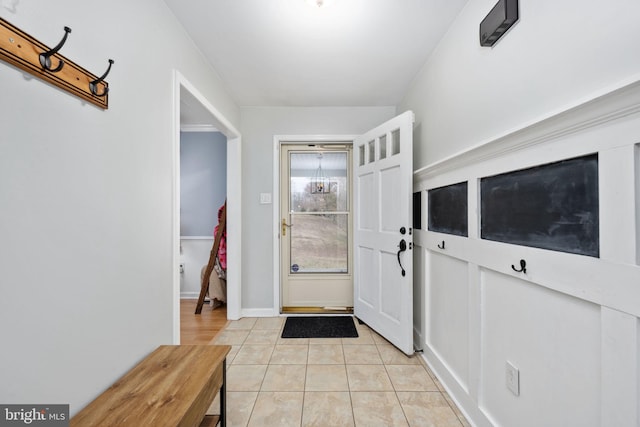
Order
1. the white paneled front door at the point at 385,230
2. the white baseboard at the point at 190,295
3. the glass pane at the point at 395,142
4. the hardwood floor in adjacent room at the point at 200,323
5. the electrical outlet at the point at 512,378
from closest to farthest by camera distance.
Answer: the electrical outlet at the point at 512,378 < the white paneled front door at the point at 385,230 < the glass pane at the point at 395,142 < the hardwood floor in adjacent room at the point at 200,323 < the white baseboard at the point at 190,295

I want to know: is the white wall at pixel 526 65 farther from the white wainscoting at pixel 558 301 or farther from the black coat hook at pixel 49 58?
the black coat hook at pixel 49 58

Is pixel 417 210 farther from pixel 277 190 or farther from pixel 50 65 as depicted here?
pixel 50 65

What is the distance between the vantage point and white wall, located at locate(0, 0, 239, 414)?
0.78 meters

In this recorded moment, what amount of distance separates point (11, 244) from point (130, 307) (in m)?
0.60

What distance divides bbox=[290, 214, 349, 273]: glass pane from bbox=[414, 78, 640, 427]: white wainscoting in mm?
1728

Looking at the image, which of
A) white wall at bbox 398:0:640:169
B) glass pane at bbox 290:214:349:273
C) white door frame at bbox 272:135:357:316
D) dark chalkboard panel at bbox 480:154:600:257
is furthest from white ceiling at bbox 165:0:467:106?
glass pane at bbox 290:214:349:273

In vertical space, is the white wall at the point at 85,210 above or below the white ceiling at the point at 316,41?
below

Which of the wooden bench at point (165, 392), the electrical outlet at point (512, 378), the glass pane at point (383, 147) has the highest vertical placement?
the glass pane at point (383, 147)

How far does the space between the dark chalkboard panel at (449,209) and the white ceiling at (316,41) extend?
1.04 metres

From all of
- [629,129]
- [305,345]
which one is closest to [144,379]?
[305,345]

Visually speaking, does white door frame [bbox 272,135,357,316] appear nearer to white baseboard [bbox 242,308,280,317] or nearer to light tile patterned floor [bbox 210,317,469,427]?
white baseboard [bbox 242,308,280,317]

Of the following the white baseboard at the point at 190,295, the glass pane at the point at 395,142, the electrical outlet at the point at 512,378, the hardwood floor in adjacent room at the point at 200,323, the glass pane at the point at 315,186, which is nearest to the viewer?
the electrical outlet at the point at 512,378

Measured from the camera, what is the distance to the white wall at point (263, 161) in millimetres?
3156

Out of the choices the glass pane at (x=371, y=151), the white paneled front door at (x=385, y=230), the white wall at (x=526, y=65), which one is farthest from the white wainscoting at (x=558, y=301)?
the glass pane at (x=371, y=151)
